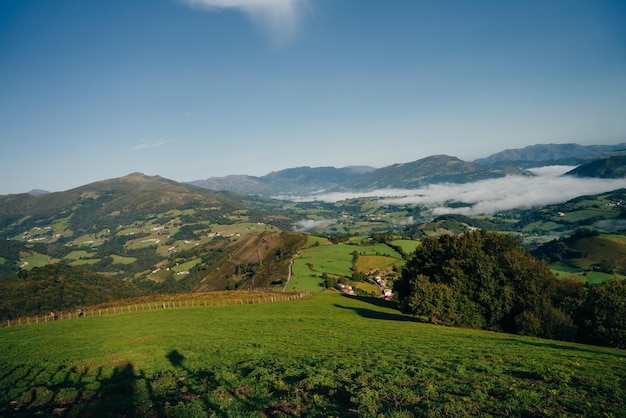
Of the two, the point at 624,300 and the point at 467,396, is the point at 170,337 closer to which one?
the point at 467,396

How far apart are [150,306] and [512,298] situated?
2478 inches

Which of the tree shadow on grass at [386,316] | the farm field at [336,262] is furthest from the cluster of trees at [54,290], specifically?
the tree shadow on grass at [386,316]

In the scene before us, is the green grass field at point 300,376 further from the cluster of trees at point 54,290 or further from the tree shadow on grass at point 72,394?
the cluster of trees at point 54,290

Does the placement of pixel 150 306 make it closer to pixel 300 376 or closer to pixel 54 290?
pixel 300 376

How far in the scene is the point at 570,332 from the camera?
37.0 m

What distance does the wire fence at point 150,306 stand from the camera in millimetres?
51094

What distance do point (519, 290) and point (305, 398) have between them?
148ft

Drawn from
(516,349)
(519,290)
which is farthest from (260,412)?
(519,290)

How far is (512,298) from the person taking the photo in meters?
45.7

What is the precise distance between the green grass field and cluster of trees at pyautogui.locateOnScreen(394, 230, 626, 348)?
12.6 meters

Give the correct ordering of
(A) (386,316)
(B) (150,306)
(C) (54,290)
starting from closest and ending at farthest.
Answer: (A) (386,316) < (B) (150,306) < (C) (54,290)

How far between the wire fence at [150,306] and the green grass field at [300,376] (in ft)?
71.4

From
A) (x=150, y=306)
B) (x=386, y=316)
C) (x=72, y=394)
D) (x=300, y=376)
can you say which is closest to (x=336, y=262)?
(x=386, y=316)

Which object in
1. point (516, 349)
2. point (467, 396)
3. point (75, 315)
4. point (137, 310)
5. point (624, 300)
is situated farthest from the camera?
point (137, 310)
